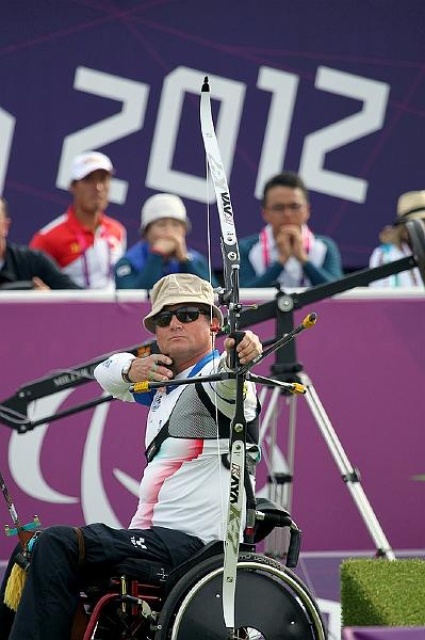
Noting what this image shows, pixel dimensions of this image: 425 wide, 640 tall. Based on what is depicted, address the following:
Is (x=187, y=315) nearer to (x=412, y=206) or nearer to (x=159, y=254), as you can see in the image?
(x=159, y=254)

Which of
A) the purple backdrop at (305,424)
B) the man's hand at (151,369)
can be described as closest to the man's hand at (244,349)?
the man's hand at (151,369)

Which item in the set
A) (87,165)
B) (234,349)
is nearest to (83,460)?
(87,165)

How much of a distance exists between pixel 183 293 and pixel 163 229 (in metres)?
3.15

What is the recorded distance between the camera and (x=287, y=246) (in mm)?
8422

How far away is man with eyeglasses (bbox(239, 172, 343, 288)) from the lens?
8.43 m

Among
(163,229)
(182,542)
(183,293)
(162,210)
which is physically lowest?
(182,542)

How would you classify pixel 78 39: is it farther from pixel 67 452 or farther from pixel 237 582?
pixel 237 582

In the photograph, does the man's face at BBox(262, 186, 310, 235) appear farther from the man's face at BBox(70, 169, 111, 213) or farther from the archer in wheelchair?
the archer in wheelchair

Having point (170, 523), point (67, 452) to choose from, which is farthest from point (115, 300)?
point (170, 523)

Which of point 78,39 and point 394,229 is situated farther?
point 78,39

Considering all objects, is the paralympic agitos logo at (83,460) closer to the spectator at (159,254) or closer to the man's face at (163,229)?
the spectator at (159,254)

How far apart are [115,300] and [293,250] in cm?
103

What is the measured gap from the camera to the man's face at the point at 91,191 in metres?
9.25

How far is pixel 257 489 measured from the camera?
7973 millimetres
